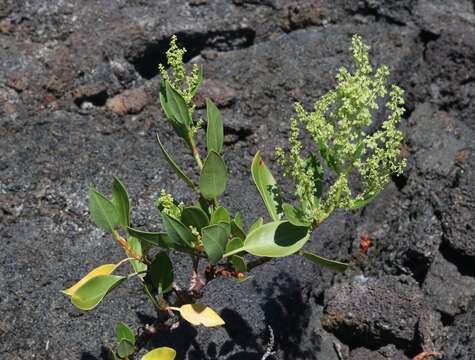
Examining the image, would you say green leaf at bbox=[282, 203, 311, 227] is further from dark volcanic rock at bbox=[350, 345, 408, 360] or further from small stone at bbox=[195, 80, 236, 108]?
small stone at bbox=[195, 80, 236, 108]

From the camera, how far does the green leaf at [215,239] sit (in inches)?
67.2

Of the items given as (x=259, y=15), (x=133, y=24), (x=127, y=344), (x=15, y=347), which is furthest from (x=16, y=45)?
(x=127, y=344)

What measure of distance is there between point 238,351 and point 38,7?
1538 mm

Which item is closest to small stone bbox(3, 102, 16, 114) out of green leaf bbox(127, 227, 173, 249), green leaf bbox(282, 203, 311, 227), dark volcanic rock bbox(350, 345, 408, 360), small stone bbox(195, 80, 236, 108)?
small stone bbox(195, 80, 236, 108)

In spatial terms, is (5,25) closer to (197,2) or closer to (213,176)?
(197,2)

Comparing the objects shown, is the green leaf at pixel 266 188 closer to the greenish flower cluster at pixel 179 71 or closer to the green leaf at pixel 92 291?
the greenish flower cluster at pixel 179 71

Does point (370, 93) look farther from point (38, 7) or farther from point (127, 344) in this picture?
point (38, 7)

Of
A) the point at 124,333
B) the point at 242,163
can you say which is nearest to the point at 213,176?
the point at 124,333

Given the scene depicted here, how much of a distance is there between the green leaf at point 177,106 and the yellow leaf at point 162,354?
1.97ft

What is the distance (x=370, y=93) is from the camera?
1.77 meters

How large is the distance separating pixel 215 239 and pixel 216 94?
41.5 inches

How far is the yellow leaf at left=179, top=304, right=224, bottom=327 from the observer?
1862 mm

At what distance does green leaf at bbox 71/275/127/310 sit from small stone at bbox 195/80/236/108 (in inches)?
39.8

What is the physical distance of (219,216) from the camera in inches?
71.9
